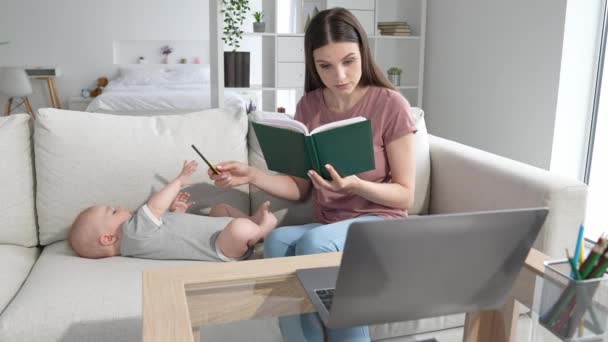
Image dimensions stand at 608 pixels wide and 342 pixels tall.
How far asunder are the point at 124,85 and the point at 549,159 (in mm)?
3974

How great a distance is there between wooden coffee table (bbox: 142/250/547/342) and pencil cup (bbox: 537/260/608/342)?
0.35 feet

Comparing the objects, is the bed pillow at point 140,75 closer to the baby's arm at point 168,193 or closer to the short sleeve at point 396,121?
the baby's arm at point 168,193

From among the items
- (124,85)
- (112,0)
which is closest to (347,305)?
(124,85)

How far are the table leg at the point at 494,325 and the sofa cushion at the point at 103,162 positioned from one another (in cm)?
107

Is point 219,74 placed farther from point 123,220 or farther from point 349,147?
point 349,147

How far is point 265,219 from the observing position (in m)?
1.68

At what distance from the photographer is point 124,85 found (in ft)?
17.7

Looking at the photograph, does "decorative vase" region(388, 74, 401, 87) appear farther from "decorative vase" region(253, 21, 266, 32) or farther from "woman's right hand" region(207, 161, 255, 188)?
"woman's right hand" region(207, 161, 255, 188)

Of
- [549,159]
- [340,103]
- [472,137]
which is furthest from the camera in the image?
[472,137]

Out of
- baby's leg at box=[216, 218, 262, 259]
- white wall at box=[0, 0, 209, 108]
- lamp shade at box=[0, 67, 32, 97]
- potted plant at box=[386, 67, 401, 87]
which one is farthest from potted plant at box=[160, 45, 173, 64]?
baby's leg at box=[216, 218, 262, 259]

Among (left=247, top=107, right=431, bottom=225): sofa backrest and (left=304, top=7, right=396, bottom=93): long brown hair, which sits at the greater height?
(left=304, top=7, right=396, bottom=93): long brown hair

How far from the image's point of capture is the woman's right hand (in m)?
1.61

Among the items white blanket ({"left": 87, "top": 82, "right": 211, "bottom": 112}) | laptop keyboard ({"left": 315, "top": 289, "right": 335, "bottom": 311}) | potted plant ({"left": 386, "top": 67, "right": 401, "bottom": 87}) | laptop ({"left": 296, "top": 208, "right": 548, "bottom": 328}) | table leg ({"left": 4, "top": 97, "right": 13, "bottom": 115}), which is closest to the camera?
laptop ({"left": 296, "top": 208, "right": 548, "bottom": 328})

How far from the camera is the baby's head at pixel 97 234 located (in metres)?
1.58
